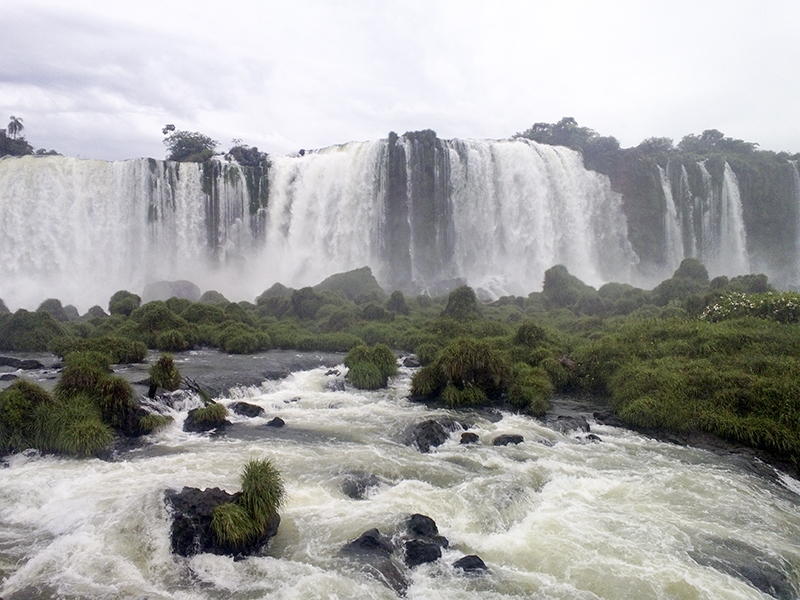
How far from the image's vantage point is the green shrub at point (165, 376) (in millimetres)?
14375

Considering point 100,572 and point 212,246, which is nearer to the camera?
point 100,572

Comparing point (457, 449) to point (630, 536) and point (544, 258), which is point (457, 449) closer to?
point (630, 536)

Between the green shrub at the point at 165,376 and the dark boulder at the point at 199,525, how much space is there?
21.3ft

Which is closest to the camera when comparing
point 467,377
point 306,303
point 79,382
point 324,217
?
point 79,382

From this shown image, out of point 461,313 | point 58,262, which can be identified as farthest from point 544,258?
point 58,262

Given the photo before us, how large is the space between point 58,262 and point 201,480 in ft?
126

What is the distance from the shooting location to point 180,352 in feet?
76.8

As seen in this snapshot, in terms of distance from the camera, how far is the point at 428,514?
9031 millimetres

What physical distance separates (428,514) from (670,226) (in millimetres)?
A: 49995

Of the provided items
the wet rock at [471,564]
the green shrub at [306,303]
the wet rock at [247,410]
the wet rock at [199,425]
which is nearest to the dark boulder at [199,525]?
the wet rock at [471,564]

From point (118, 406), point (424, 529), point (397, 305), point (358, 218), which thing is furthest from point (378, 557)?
point (358, 218)

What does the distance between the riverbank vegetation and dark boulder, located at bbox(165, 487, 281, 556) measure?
4384mm

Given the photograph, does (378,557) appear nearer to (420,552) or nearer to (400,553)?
(400,553)

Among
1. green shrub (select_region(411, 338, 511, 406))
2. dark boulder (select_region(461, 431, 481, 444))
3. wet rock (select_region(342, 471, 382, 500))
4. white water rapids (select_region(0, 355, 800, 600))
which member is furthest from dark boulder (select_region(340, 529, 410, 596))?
green shrub (select_region(411, 338, 511, 406))
